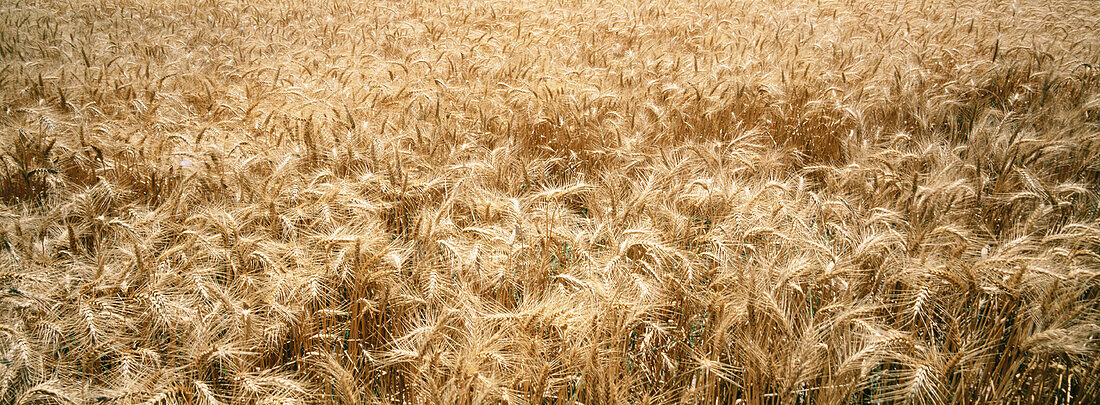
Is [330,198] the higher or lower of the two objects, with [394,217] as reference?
higher

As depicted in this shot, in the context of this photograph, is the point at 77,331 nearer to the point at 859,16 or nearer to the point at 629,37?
the point at 629,37

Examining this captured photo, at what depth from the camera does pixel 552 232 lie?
181 cm

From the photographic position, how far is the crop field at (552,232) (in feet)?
4.47

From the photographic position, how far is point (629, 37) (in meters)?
5.43

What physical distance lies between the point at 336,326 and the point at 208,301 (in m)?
0.37

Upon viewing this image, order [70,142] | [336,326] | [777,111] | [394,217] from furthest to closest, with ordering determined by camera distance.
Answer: [777,111] < [70,142] < [394,217] < [336,326]

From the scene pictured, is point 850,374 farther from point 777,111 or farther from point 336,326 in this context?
point 777,111

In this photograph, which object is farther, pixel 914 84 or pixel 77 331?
pixel 914 84

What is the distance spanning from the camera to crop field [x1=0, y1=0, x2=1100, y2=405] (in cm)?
136

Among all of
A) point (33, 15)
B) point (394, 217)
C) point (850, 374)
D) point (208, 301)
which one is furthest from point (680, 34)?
point (33, 15)

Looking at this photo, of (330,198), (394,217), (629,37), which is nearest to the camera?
(330,198)

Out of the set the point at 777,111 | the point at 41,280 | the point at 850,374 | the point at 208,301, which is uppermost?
the point at 41,280

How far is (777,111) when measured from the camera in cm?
327

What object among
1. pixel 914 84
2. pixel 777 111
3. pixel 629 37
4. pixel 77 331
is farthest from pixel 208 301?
pixel 629 37
